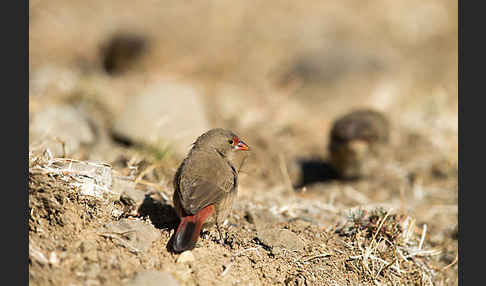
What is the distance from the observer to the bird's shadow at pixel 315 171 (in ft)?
22.7

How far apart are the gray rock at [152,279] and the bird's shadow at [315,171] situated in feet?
13.5

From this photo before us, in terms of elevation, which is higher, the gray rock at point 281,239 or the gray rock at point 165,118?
the gray rock at point 165,118

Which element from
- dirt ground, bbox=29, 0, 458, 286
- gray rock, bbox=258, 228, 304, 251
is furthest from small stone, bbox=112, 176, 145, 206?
gray rock, bbox=258, 228, 304, 251

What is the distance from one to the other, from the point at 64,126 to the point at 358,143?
11.7 ft

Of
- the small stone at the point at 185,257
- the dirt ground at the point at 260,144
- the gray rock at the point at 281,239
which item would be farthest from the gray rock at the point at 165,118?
the small stone at the point at 185,257

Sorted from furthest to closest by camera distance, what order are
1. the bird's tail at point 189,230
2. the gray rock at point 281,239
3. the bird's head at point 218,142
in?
the bird's head at point 218,142 < the gray rock at point 281,239 < the bird's tail at point 189,230

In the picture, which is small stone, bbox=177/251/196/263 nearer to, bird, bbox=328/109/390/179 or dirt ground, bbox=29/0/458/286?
dirt ground, bbox=29/0/458/286

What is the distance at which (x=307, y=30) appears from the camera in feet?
30.6

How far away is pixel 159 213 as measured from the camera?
380 centimetres

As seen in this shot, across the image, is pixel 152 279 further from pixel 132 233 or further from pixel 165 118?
pixel 165 118

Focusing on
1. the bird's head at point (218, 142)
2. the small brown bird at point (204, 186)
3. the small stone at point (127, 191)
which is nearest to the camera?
the small brown bird at point (204, 186)

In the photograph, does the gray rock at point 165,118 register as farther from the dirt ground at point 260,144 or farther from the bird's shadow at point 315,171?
the bird's shadow at point 315,171

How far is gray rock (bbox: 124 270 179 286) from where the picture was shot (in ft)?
8.87

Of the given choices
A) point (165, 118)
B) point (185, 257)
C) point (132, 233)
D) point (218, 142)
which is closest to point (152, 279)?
point (185, 257)
